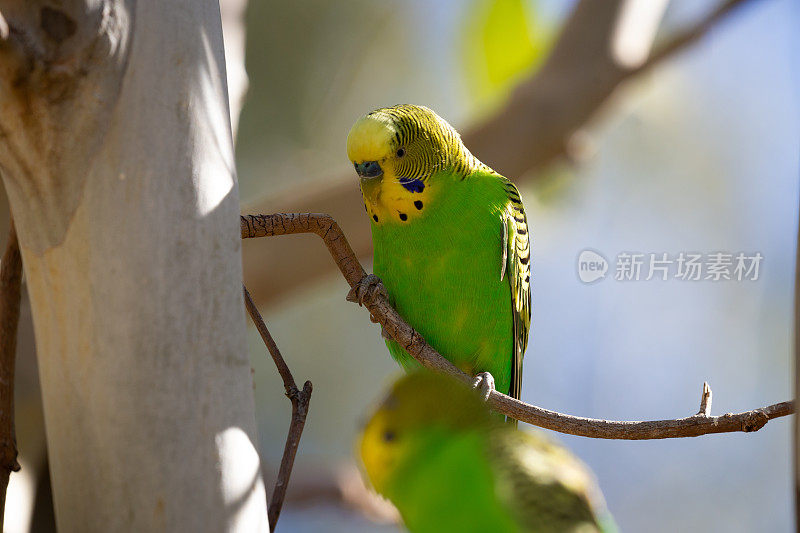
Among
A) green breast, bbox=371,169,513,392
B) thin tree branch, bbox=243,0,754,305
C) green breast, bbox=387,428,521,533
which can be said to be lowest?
green breast, bbox=387,428,521,533

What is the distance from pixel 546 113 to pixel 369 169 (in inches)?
50.5

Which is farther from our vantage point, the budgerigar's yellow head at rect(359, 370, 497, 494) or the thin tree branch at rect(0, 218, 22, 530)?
the budgerigar's yellow head at rect(359, 370, 497, 494)

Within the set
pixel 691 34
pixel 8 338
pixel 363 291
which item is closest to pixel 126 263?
pixel 8 338

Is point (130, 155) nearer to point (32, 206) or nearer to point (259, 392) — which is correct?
point (32, 206)

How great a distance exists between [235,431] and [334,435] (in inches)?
157

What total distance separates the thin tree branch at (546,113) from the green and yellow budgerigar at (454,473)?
128 centimetres

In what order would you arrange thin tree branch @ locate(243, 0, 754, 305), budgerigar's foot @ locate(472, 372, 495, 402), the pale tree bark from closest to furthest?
1. the pale tree bark
2. budgerigar's foot @ locate(472, 372, 495, 402)
3. thin tree branch @ locate(243, 0, 754, 305)

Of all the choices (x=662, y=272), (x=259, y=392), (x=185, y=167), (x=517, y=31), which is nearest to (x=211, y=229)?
(x=185, y=167)

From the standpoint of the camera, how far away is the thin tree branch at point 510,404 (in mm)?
718

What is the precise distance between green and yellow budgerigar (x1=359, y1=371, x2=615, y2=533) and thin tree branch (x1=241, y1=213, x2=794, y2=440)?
0.06 metres

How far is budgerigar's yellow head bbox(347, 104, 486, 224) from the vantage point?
40.1 inches

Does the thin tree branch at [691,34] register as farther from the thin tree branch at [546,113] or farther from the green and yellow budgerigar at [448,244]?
the green and yellow budgerigar at [448,244]

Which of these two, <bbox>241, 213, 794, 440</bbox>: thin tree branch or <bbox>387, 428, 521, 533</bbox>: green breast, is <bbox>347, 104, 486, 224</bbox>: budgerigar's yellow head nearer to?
<bbox>241, 213, 794, 440</bbox>: thin tree branch

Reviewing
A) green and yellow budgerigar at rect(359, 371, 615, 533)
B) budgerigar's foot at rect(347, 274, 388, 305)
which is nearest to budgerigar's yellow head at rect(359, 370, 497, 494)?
green and yellow budgerigar at rect(359, 371, 615, 533)
